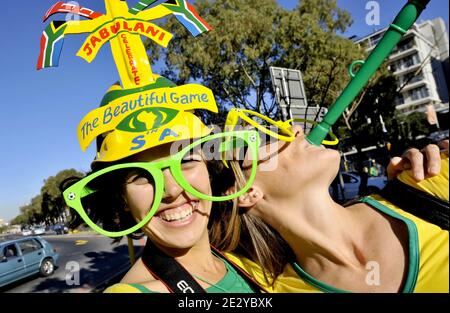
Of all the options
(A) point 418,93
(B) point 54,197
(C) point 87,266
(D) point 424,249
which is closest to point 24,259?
(C) point 87,266

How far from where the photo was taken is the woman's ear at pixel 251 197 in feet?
3.59

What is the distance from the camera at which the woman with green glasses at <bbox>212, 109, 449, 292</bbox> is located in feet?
2.96

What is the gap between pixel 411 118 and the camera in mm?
27000

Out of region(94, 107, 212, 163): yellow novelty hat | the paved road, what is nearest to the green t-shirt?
region(94, 107, 212, 163): yellow novelty hat

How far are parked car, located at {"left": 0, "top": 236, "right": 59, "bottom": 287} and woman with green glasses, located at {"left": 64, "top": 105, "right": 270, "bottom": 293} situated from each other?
19.3 feet

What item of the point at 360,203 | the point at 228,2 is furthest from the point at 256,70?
the point at 360,203

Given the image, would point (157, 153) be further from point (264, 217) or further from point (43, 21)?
point (43, 21)

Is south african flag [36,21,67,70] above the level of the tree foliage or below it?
above

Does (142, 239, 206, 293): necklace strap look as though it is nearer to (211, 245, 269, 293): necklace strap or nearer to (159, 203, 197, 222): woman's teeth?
(159, 203, 197, 222): woman's teeth

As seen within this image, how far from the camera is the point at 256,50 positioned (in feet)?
13.0

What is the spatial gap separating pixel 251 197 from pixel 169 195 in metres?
0.32

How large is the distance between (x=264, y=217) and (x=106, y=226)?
653 millimetres

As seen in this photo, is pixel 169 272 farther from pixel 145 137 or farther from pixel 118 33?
pixel 118 33
